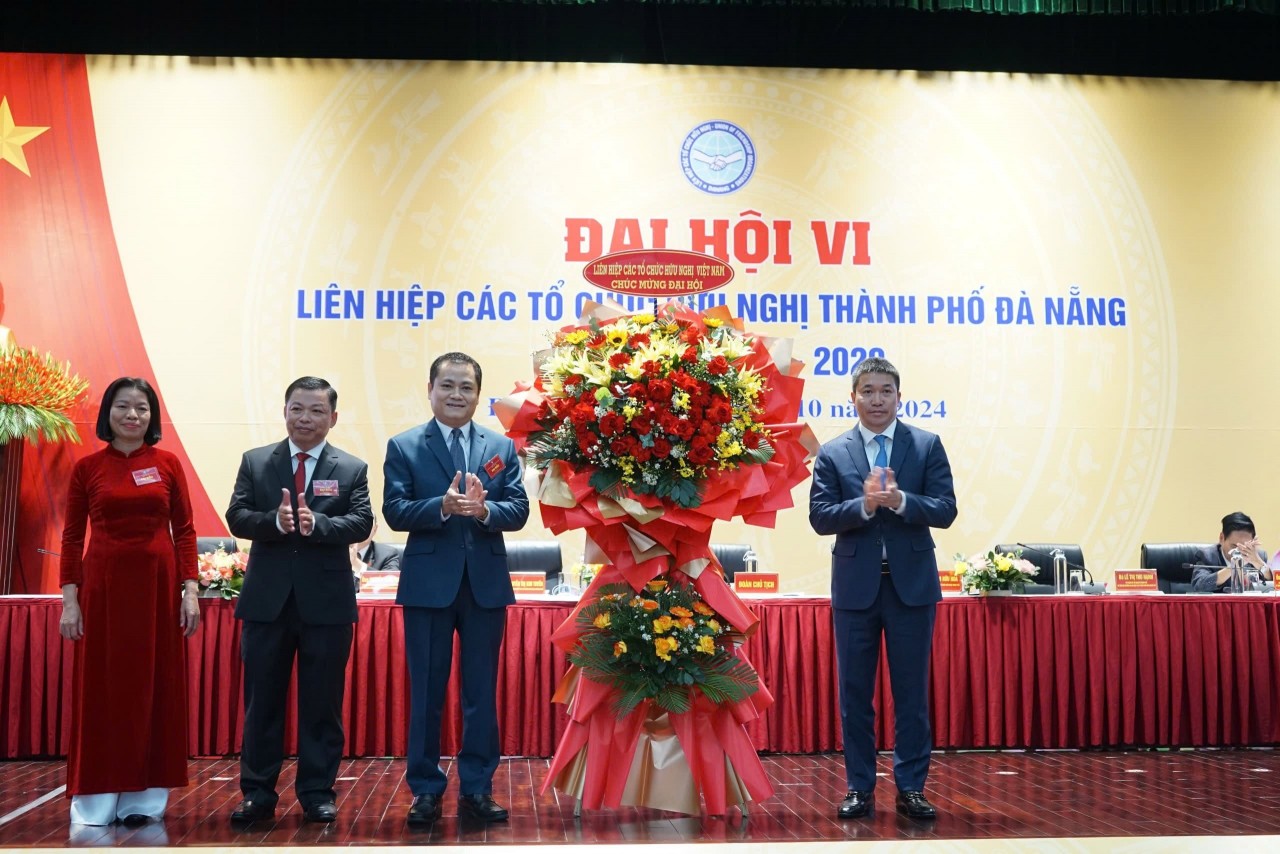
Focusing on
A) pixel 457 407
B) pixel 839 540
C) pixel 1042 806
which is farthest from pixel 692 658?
pixel 1042 806

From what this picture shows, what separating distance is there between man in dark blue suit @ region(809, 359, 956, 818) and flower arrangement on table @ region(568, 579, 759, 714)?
49 centimetres

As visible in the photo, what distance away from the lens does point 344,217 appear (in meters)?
7.41

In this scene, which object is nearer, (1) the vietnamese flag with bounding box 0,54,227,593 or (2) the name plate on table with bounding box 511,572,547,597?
(2) the name plate on table with bounding box 511,572,547,597

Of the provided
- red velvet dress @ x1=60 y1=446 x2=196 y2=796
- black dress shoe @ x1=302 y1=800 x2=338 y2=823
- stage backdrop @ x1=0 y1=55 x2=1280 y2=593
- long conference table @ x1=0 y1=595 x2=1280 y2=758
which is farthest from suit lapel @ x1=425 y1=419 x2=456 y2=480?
stage backdrop @ x1=0 y1=55 x2=1280 y2=593

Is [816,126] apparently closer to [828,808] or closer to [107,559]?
[828,808]

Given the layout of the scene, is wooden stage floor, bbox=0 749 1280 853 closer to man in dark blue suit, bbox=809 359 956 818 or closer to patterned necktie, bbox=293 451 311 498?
man in dark blue suit, bbox=809 359 956 818

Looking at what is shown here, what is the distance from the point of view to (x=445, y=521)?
357 centimetres

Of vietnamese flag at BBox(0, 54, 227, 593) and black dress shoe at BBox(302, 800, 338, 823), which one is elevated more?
vietnamese flag at BBox(0, 54, 227, 593)

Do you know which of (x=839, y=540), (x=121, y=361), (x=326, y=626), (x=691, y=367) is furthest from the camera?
(x=121, y=361)

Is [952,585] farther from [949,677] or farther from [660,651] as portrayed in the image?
[660,651]

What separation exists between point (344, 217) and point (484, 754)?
15.8ft

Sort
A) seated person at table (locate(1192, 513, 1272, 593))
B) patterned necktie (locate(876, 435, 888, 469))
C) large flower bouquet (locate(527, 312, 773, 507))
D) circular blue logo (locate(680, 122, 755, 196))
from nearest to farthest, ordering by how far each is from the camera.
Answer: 1. large flower bouquet (locate(527, 312, 773, 507))
2. patterned necktie (locate(876, 435, 888, 469))
3. seated person at table (locate(1192, 513, 1272, 593))
4. circular blue logo (locate(680, 122, 755, 196))

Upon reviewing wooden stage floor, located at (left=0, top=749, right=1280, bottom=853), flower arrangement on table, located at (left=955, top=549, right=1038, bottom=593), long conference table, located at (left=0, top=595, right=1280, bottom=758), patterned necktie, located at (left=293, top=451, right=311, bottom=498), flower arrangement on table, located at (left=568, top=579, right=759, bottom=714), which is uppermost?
patterned necktie, located at (left=293, top=451, right=311, bottom=498)

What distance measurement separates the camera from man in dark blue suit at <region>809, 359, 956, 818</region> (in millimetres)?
3680
